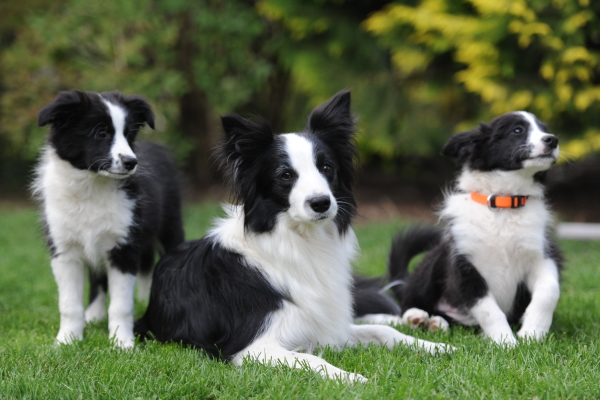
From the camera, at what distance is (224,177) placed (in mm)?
3555

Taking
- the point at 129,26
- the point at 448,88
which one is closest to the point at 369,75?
the point at 448,88

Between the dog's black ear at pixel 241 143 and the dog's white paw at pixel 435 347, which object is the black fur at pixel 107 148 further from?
the dog's white paw at pixel 435 347

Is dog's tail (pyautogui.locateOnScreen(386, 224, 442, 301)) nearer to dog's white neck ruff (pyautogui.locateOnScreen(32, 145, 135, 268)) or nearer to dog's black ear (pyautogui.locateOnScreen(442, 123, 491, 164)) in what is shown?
dog's black ear (pyautogui.locateOnScreen(442, 123, 491, 164))

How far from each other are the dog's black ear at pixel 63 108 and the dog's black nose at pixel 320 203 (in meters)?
1.69

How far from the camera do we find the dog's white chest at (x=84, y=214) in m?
3.92

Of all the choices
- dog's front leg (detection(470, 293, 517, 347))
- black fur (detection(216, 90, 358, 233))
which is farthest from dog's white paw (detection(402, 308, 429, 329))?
black fur (detection(216, 90, 358, 233))

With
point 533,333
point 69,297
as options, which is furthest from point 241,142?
point 533,333

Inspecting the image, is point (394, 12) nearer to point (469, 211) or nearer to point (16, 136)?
point (469, 211)

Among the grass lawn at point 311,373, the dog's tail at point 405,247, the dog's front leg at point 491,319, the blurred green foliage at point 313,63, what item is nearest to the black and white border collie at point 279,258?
the grass lawn at point 311,373

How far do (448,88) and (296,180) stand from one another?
6.84m

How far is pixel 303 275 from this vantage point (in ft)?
11.5

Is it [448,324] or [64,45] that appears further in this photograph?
[64,45]

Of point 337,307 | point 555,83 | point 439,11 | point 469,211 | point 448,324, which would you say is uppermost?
point 439,11

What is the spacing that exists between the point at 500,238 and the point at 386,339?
3.22 feet
